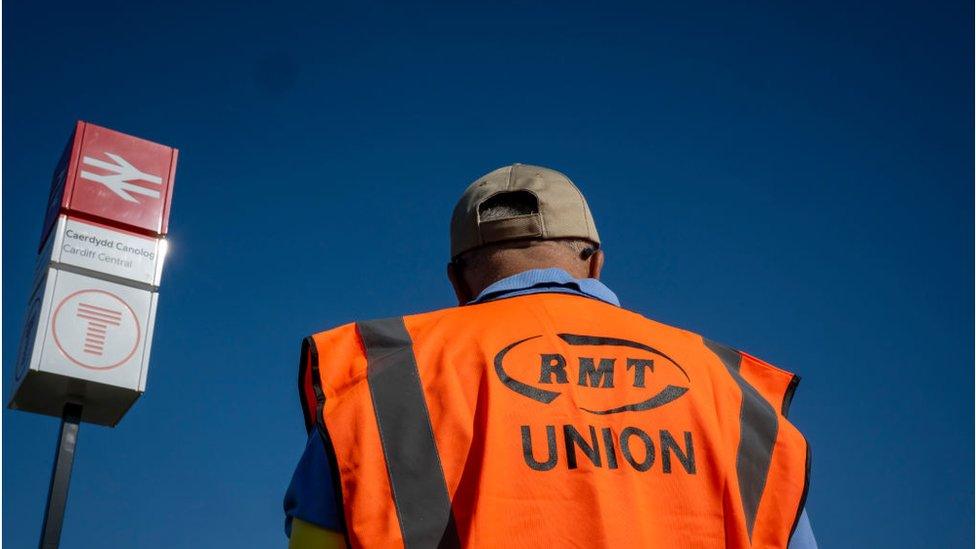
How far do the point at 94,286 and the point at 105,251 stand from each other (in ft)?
0.91

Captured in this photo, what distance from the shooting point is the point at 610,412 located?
2.41 m

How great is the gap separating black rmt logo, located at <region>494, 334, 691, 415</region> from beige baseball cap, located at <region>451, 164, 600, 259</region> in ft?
1.72

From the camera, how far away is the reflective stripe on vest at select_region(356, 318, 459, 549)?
7.13ft

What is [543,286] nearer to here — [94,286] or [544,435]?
[544,435]

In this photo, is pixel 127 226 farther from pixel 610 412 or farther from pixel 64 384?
pixel 610 412

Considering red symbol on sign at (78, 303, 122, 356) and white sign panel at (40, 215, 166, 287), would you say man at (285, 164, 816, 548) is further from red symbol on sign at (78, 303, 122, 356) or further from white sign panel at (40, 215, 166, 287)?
white sign panel at (40, 215, 166, 287)

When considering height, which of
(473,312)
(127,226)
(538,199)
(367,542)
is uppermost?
(127,226)

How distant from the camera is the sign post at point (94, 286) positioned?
21.8 feet

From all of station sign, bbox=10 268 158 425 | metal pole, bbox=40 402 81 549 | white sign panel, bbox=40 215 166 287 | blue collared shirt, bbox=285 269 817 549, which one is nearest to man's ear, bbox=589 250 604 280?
blue collared shirt, bbox=285 269 817 549

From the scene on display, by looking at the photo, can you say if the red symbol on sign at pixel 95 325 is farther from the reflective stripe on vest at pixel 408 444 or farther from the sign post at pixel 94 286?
the reflective stripe on vest at pixel 408 444

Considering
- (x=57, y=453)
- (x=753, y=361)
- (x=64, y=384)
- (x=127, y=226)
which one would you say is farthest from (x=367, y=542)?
(x=127, y=226)

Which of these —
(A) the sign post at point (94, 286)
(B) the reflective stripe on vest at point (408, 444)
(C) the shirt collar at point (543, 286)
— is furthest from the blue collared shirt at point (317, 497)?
(A) the sign post at point (94, 286)

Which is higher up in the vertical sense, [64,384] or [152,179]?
[152,179]

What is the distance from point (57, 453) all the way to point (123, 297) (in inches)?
Answer: 49.8
